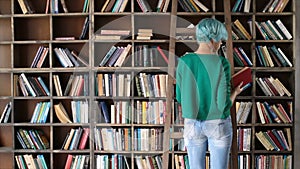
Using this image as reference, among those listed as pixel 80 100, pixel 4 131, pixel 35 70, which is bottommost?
pixel 4 131

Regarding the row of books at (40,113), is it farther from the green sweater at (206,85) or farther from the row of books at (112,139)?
the green sweater at (206,85)

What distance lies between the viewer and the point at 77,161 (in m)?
4.27

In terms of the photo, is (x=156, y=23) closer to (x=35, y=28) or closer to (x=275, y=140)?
(x=35, y=28)

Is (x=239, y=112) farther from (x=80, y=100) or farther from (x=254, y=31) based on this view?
(x=80, y=100)

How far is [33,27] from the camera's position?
440cm

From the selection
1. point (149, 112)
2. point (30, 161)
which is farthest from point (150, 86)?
point (30, 161)

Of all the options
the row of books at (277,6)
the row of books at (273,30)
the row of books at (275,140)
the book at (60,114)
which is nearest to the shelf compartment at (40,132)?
the book at (60,114)

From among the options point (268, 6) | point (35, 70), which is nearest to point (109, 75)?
point (35, 70)

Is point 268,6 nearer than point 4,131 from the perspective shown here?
Yes

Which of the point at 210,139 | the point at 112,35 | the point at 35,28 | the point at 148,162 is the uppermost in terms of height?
the point at 35,28

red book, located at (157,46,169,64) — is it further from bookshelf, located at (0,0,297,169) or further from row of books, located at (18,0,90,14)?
row of books, located at (18,0,90,14)

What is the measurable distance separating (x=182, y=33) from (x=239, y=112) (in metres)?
0.88

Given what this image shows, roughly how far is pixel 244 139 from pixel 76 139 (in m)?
1.54

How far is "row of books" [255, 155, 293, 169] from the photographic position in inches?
163
